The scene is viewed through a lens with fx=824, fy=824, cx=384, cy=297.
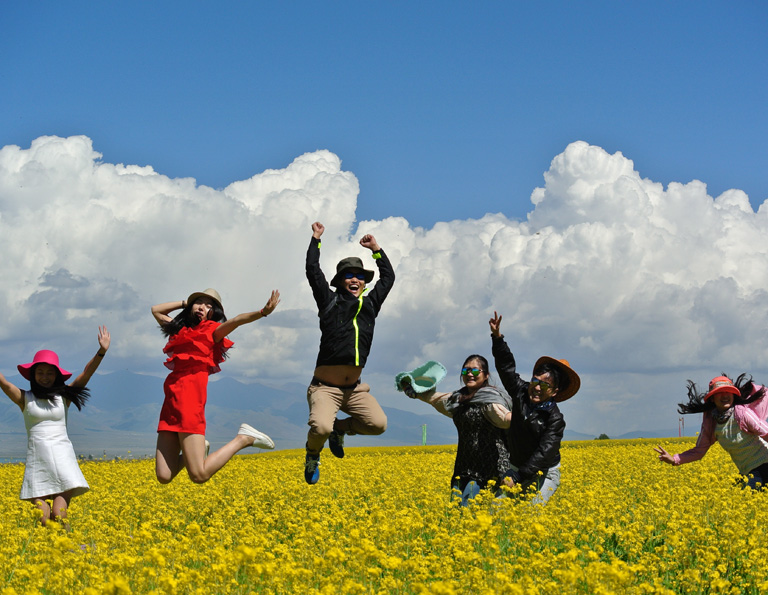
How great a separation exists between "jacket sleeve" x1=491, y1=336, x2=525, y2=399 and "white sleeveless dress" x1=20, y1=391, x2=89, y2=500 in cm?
420

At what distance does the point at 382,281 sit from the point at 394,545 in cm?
327

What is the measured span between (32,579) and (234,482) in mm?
7393

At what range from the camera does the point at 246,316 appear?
752 centimetres

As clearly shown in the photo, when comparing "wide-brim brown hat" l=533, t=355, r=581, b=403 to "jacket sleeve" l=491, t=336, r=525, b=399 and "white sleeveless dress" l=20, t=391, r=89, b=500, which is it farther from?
"white sleeveless dress" l=20, t=391, r=89, b=500

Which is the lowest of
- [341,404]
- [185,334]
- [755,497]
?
[755,497]

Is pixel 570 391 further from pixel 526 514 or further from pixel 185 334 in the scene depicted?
pixel 185 334

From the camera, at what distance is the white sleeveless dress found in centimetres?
798

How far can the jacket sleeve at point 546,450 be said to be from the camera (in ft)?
25.8

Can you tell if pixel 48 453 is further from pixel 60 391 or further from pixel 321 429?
pixel 321 429

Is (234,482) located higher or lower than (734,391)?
lower

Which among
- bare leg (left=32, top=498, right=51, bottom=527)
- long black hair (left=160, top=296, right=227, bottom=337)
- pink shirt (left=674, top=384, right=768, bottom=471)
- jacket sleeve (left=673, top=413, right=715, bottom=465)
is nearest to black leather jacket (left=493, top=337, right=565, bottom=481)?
pink shirt (left=674, top=384, right=768, bottom=471)

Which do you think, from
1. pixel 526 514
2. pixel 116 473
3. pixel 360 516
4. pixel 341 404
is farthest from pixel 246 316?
pixel 116 473

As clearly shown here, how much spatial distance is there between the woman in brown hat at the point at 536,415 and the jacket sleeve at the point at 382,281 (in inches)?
44.8

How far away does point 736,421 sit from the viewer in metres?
9.06
